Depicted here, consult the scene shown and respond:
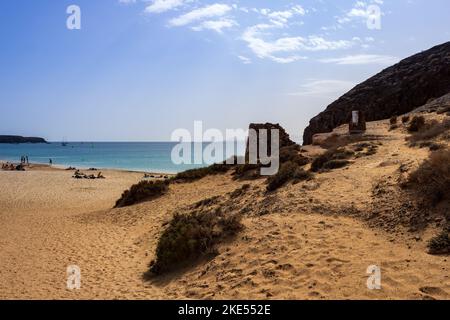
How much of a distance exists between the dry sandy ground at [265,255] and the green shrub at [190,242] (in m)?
0.39

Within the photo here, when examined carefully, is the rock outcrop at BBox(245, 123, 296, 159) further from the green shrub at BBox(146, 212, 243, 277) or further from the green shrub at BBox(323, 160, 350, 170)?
the green shrub at BBox(146, 212, 243, 277)

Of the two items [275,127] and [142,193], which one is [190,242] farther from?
[275,127]

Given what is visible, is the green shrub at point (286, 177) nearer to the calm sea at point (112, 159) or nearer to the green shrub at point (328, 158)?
the green shrub at point (328, 158)

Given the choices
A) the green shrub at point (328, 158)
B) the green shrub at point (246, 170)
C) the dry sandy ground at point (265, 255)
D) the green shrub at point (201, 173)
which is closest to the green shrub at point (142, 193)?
the green shrub at point (201, 173)

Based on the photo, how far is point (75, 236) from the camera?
51.6ft

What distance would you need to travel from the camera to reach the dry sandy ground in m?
7.28

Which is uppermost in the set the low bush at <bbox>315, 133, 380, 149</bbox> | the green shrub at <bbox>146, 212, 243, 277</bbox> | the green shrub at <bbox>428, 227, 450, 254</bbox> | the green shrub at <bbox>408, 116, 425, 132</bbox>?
the green shrub at <bbox>408, 116, 425, 132</bbox>

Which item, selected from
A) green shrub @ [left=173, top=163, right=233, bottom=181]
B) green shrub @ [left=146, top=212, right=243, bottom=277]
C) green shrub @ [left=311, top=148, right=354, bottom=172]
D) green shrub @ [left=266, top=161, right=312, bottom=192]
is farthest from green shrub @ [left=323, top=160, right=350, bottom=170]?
green shrub @ [left=173, top=163, right=233, bottom=181]

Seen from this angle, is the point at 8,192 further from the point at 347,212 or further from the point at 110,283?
the point at 347,212

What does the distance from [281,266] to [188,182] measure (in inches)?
666

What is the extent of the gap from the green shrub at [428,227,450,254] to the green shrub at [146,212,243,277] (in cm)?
497

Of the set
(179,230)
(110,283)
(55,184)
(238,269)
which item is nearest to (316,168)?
(179,230)

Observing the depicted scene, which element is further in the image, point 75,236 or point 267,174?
point 267,174

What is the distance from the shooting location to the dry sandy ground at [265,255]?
728 cm
